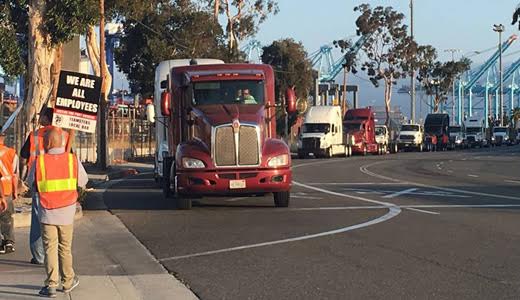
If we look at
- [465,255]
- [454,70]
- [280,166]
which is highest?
[454,70]

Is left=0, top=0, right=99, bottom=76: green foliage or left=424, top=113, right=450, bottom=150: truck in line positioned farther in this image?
left=424, top=113, right=450, bottom=150: truck in line

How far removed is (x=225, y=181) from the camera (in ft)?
50.4

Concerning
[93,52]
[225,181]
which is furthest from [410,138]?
[225,181]

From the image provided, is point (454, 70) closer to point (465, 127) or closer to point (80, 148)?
point (465, 127)

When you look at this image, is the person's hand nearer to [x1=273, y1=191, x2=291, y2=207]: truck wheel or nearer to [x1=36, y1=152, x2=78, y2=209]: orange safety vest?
[x1=36, y1=152, x2=78, y2=209]: orange safety vest

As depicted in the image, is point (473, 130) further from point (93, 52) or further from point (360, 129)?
point (93, 52)

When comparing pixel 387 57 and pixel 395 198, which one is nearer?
pixel 395 198

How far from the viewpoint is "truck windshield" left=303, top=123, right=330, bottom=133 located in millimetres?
49531

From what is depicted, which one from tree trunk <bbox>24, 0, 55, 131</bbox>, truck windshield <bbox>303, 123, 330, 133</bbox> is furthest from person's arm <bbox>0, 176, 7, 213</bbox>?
truck windshield <bbox>303, 123, 330, 133</bbox>

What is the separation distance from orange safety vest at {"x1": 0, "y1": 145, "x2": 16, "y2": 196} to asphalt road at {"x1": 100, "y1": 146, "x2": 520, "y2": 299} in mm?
2182

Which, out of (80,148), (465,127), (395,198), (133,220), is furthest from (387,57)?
(133,220)

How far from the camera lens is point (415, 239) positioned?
12172 mm

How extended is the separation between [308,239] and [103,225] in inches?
166

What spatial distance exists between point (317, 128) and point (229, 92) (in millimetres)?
33518
